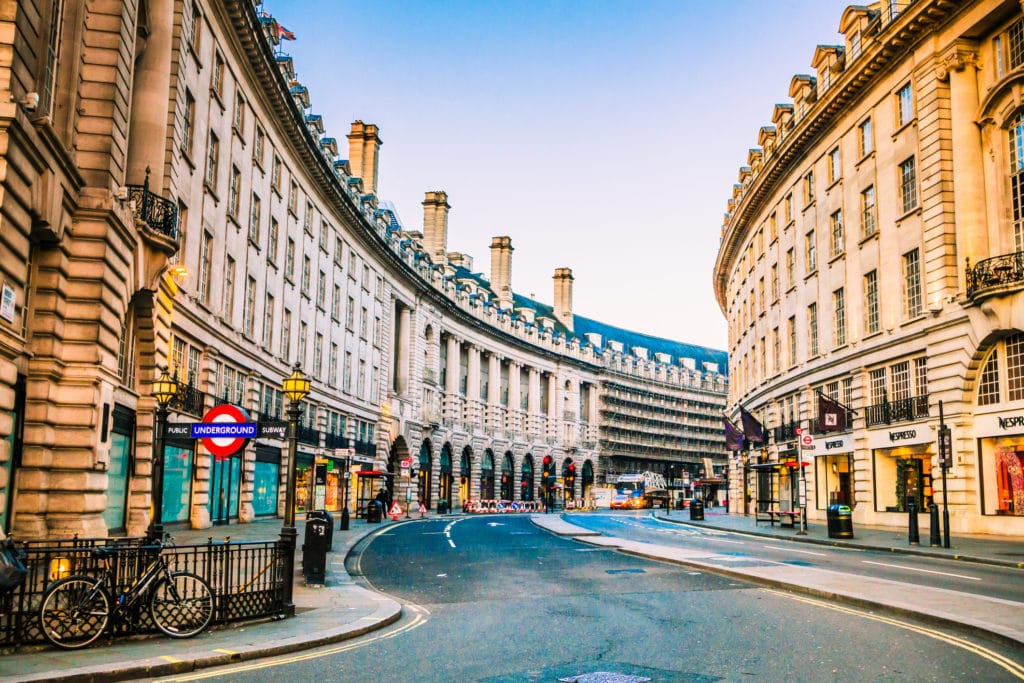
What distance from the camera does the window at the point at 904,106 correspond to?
36.2 m

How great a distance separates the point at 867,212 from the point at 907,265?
448 cm

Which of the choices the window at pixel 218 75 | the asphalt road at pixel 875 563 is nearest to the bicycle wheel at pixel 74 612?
the asphalt road at pixel 875 563

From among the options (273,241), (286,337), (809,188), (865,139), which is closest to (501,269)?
(809,188)

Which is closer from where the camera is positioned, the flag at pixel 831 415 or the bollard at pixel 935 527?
the bollard at pixel 935 527

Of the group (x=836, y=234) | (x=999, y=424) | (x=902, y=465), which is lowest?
(x=902, y=465)

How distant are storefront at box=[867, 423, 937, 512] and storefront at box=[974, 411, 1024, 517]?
1941mm

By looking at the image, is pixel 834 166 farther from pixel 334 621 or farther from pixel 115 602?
pixel 115 602

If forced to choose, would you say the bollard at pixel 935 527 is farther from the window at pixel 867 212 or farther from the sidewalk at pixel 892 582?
the window at pixel 867 212

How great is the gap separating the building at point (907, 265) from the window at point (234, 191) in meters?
23.9

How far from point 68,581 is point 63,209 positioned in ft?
30.9

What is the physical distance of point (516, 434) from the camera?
102 meters

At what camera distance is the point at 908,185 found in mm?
36219

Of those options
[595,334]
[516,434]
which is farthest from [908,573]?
[595,334]

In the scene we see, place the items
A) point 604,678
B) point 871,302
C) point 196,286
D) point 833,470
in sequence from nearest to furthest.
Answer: point 604,678 → point 196,286 → point 871,302 → point 833,470
